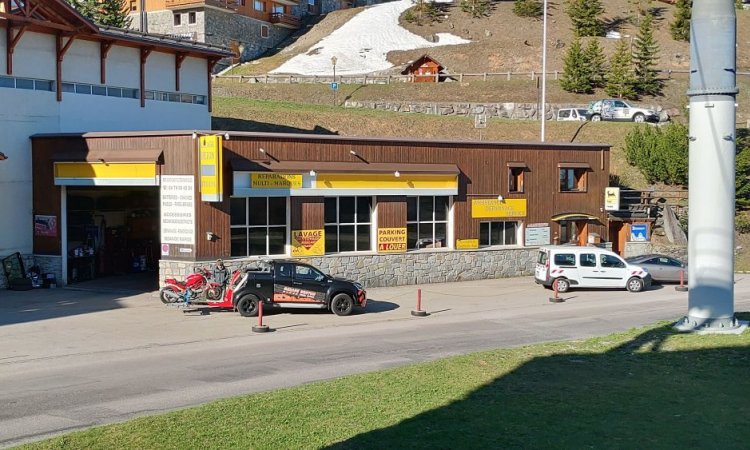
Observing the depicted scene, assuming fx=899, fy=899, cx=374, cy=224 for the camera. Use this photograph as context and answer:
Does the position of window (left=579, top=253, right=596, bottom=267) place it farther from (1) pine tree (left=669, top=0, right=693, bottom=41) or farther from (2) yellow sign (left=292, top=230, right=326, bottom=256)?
(1) pine tree (left=669, top=0, right=693, bottom=41)

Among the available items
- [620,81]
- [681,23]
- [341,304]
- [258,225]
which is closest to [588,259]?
[341,304]

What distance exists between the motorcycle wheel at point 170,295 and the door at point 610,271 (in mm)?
14911

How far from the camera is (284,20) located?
3755 inches

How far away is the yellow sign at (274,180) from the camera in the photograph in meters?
29.3

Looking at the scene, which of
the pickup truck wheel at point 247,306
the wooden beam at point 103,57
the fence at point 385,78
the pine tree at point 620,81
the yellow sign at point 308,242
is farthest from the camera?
the fence at point 385,78

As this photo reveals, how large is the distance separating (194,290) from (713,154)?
15.1 meters

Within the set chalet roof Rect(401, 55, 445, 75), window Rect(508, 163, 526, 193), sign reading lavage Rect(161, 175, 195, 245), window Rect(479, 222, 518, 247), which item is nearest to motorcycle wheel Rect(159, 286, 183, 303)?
sign reading lavage Rect(161, 175, 195, 245)

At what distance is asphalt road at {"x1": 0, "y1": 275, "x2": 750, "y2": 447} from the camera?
47.5 feet

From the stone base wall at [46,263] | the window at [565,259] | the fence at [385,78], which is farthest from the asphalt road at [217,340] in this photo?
the fence at [385,78]

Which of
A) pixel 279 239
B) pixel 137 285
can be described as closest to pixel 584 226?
pixel 279 239

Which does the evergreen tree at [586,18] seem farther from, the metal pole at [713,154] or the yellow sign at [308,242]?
the metal pole at [713,154]

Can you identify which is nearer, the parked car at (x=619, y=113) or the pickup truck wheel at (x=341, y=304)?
the pickup truck wheel at (x=341, y=304)

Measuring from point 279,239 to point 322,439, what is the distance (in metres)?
20.3

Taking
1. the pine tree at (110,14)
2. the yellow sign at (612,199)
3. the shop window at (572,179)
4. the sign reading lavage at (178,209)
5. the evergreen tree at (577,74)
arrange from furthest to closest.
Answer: the evergreen tree at (577,74) → the pine tree at (110,14) → the yellow sign at (612,199) → the shop window at (572,179) → the sign reading lavage at (178,209)
